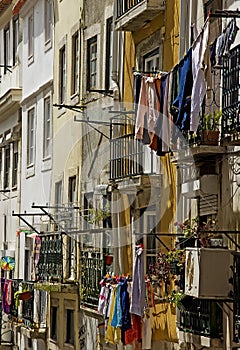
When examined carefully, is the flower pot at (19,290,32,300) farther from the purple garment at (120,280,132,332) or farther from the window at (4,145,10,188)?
the purple garment at (120,280,132,332)

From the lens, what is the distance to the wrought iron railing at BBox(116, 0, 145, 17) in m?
25.1

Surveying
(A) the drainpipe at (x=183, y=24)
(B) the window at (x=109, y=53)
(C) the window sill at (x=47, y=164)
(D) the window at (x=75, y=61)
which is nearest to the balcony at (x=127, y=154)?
(B) the window at (x=109, y=53)

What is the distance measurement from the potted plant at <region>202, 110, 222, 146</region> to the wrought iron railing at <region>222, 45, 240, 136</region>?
502 millimetres

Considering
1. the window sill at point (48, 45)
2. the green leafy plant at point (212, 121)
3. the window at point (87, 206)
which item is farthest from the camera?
the window sill at point (48, 45)

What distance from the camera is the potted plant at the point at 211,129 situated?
62.2 ft

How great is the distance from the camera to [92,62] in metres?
30.3

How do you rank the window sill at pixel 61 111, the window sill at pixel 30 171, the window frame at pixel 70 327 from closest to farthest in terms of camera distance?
the window frame at pixel 70 327
the window sill at pixel 61 111
the window sill at pixel 30 171

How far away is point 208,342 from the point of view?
19.8 meters

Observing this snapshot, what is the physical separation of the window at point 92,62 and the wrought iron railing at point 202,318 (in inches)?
398

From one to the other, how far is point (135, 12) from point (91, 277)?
5995 millimetres

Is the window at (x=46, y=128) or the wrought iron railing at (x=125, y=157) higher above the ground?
the window at (x=46, y=128)

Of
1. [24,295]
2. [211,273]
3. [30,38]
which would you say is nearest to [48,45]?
[30,38]

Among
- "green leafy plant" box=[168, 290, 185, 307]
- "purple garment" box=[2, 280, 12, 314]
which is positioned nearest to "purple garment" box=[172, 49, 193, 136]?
"green leafy plant" box=[168, 290, 185, 307]

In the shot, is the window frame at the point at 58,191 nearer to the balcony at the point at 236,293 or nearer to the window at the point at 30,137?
the window at the point at 30,137
